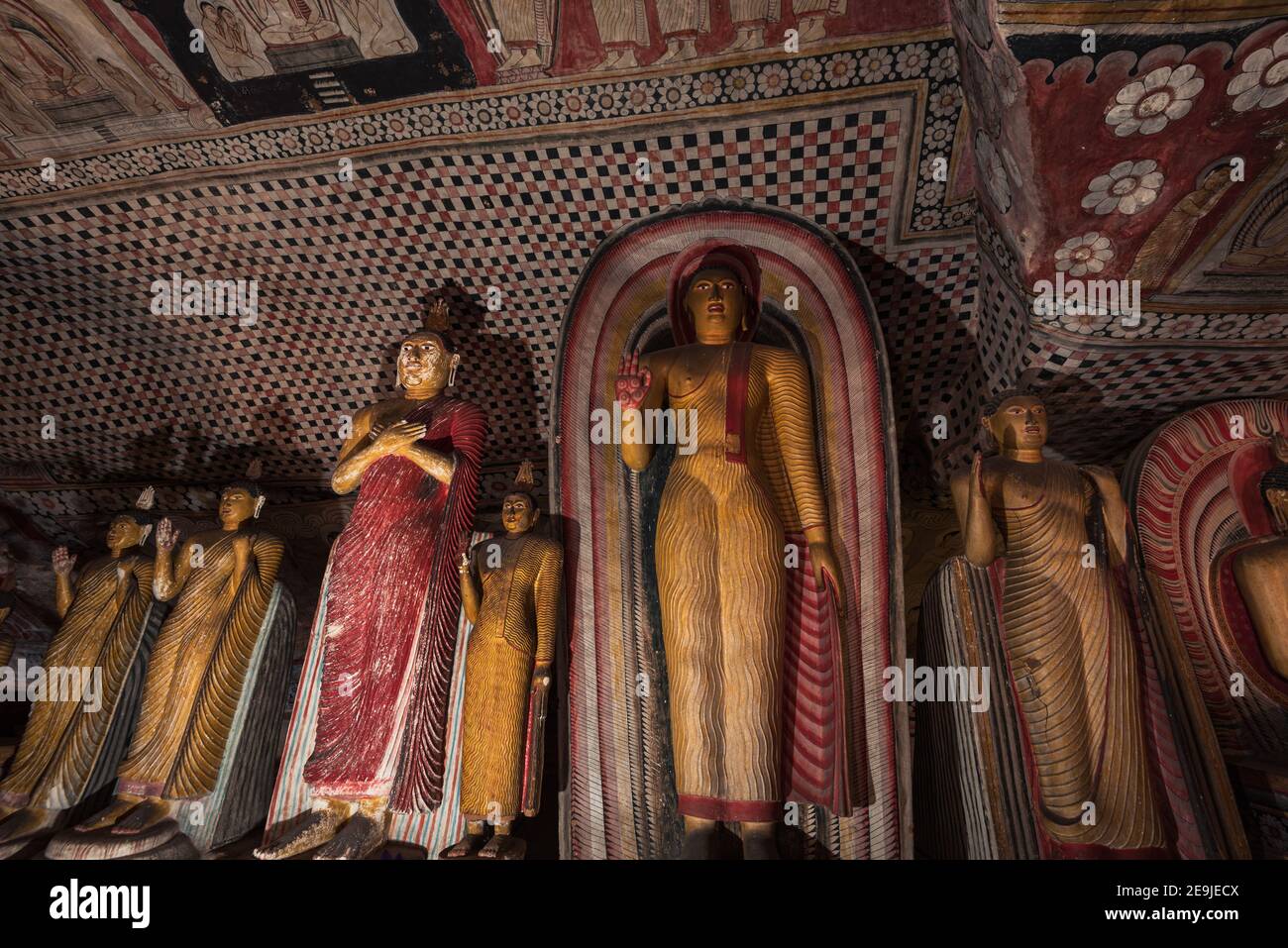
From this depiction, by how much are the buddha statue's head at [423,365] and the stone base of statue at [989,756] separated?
2.99 metres

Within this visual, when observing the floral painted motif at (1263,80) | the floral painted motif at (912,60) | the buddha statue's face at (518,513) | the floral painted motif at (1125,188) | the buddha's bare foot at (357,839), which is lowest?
the buddha's bare foot at (357,839)

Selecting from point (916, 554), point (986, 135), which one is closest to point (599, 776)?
point (916, 554)

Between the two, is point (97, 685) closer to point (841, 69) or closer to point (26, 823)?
point (26, 823)

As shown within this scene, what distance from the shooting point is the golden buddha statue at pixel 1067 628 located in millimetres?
2990

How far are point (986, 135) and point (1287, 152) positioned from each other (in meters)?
1.21

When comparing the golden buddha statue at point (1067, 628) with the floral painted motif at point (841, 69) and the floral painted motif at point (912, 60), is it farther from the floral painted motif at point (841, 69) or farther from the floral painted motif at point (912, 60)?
the floral painted motif at point (841, 69)

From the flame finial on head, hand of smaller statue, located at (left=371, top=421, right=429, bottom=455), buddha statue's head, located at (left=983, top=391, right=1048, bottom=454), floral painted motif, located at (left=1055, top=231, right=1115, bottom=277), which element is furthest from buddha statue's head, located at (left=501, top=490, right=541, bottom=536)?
floral painted motif, located at (left=1055, top=231, right=1115, bottom=277)

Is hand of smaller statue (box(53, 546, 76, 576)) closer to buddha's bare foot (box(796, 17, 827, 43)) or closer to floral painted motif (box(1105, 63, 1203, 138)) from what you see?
buddha's bare foot (box(796, 17, 827, 43))

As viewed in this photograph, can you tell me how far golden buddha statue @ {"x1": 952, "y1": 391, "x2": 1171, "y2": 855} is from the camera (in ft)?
9.81

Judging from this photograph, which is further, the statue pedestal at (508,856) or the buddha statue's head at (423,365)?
the buddha statue's head at (423,365)

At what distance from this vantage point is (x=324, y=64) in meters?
4.08

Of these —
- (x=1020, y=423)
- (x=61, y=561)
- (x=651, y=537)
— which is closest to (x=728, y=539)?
(x=651, y=537)

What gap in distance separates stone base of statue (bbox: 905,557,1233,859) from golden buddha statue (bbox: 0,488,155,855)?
4.78 meters

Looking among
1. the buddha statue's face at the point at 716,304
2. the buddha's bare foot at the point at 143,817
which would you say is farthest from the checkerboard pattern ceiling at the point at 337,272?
the buddha's bare foot at the point at 143,817
